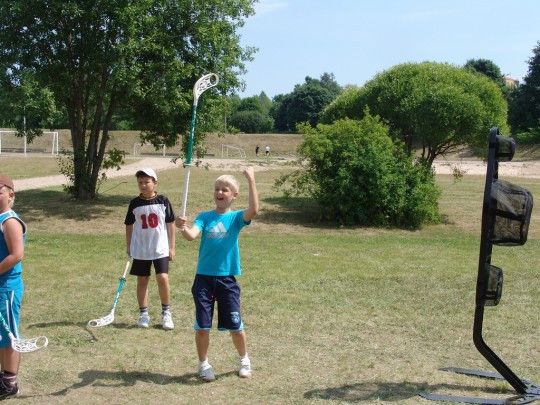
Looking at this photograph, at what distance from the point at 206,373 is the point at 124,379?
68cm

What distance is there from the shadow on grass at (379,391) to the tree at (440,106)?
39.3ft

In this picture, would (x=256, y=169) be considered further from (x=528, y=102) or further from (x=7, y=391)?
(x=528, y=102)

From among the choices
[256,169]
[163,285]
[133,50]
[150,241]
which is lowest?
[163,285]

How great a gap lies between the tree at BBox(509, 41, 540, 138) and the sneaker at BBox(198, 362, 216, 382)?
203 ft

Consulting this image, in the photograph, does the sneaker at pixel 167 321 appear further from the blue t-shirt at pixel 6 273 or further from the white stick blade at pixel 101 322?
the blue t-shirt at pixel 6 273

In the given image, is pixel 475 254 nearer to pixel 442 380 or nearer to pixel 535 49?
pixel 442 380

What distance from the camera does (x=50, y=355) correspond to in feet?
18.9

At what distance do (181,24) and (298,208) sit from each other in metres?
6.02

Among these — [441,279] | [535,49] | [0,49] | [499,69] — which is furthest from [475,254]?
[499,69]

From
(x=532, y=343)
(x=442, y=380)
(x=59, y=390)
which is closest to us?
(x=59, y=390)

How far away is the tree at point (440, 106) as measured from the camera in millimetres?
16203

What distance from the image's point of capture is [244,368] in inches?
209

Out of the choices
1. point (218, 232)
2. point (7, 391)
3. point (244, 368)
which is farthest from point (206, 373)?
point (7, 391)

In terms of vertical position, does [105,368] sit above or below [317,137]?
below
